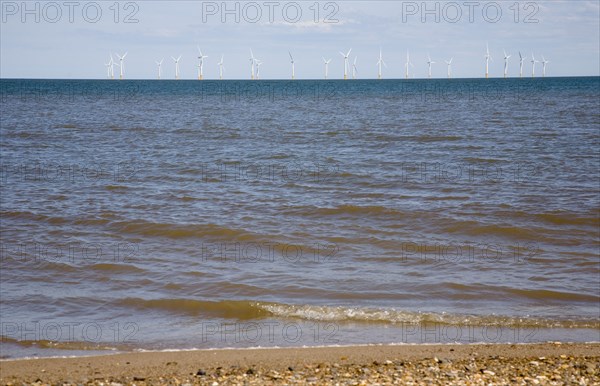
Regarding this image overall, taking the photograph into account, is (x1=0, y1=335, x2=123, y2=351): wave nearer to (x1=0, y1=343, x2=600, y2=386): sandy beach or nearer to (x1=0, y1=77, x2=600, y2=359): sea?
(x1=0, y1=77, x2=600, y2=359): sea

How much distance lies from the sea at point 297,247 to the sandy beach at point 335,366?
1.98ft

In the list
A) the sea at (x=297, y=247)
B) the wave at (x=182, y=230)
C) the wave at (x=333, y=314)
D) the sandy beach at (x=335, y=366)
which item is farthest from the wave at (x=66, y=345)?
the wave at (x=182, y=230)

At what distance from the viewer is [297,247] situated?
16.9 meters

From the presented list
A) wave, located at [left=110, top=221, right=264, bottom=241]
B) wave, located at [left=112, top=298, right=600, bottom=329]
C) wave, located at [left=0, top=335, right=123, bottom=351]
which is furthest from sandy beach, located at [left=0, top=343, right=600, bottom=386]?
wave, located at [left=110, top=221, right=264, bottom=241]

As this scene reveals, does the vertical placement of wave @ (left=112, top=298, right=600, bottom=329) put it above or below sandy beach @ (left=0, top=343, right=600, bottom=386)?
below

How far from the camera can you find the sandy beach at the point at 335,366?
8.45m

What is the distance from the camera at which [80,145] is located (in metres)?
38.3

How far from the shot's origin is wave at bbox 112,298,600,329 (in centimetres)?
1176

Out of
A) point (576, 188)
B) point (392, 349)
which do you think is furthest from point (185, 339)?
point (576, 188)

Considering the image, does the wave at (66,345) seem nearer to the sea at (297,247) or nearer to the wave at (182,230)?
the sea at (297,247)

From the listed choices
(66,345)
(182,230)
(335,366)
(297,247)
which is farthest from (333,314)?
(182,230)

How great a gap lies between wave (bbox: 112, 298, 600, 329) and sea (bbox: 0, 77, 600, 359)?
0.04 meters

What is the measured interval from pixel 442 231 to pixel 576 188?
7791 mm

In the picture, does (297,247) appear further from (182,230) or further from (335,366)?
(335,366)
